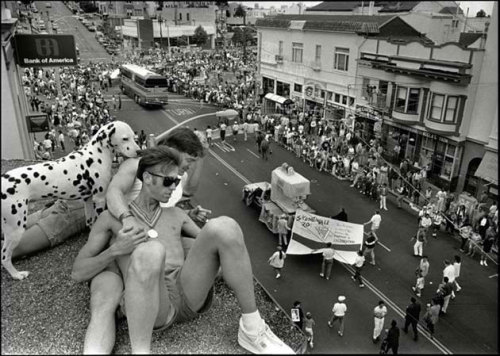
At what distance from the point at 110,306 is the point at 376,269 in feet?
34.6

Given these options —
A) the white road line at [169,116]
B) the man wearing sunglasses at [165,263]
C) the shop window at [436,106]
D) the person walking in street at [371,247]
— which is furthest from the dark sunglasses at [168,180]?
the white road line at [169,116]

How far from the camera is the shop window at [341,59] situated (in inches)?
1043

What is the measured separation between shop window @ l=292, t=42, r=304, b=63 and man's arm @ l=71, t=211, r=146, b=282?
91.2 feet

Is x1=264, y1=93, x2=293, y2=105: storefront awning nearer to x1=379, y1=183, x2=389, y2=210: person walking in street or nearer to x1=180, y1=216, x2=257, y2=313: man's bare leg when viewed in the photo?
x1=379, y1=183, x2=389, y2=210: person walking in street

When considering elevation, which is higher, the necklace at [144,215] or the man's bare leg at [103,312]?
the necklace at [144,215]

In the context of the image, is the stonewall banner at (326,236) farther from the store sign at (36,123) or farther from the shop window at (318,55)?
the shop window at (318,55)

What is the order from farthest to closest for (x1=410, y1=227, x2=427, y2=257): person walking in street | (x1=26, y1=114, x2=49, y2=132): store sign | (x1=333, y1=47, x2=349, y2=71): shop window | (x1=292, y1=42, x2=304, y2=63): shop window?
(x1=292, y1=42, x2=304, y2=63): shop window, (x1=333, y1=47, x2=349, y2=71): shop window, (x1=410, y1=227, x2=427, y2=257): person walking in street, (x1=26, y1=114, x2=49, y2=132): store sign

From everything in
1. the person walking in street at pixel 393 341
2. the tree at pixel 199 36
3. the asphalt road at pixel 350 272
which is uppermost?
the tree at pixel 199 36

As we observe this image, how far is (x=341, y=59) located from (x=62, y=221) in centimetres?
2349

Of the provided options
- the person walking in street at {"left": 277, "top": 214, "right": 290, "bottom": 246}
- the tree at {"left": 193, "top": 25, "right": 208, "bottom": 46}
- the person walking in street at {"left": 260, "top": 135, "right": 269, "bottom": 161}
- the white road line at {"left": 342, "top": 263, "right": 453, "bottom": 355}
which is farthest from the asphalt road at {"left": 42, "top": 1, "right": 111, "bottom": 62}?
the white road line at {"left": 342, "top": 263, "right": 453, "bottom": 355}

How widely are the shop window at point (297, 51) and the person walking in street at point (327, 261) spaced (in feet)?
68.0

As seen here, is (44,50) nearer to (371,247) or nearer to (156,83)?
(371,247)

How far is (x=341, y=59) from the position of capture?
2702 cm

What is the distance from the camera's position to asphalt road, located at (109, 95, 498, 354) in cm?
1005
